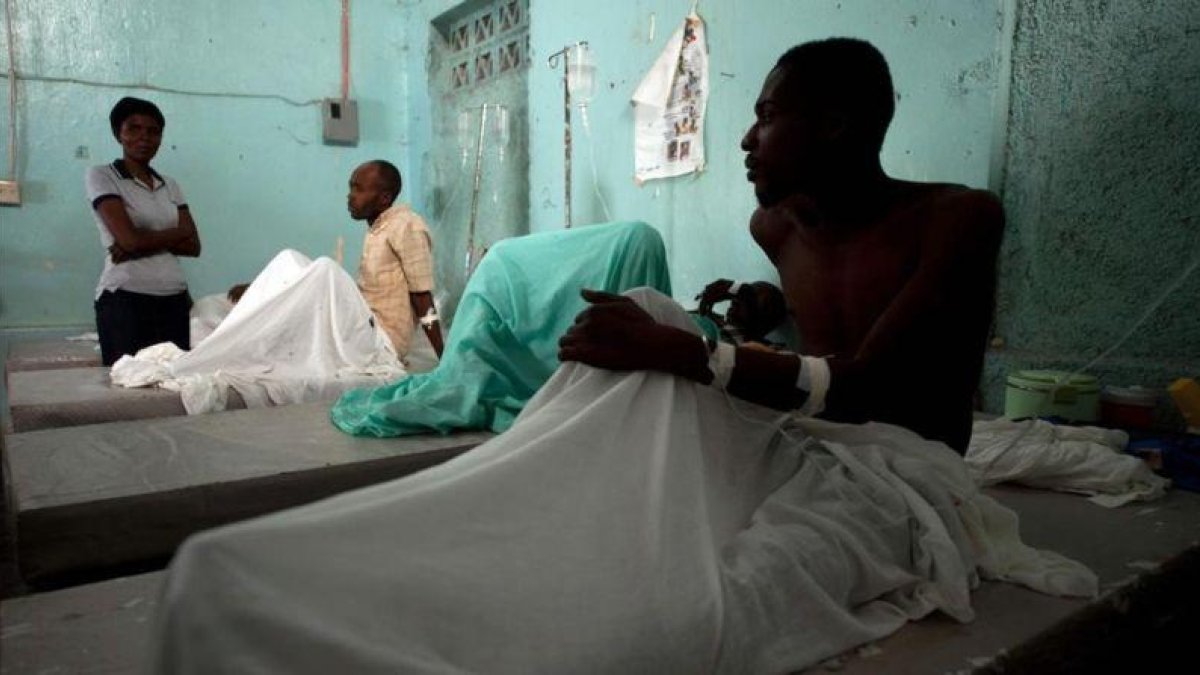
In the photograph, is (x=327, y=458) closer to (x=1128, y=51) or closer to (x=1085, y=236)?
(x=1085, y=236)

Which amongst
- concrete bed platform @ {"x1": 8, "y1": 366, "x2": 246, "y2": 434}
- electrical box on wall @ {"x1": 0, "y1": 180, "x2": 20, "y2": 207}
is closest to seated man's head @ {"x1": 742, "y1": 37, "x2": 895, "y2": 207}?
concrete bed platform @ {"x1": 8, "y1": 366, "x2": 246, "y2": 434}

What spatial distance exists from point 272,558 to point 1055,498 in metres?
1.58

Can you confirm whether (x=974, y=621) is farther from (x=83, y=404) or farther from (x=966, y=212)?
(x=83, y=404)

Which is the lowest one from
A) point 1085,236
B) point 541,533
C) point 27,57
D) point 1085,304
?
point 541,533

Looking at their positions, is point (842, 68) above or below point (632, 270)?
above

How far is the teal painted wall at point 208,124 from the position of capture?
4574 mm

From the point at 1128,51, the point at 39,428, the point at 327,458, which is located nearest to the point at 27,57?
the point at 39,428

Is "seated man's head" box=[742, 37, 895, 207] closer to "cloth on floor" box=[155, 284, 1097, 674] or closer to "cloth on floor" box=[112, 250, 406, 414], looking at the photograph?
"cloth on floor" box=[155, 284, 1097, 674]

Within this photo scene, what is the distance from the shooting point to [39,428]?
2.63m

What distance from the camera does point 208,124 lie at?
197 inches

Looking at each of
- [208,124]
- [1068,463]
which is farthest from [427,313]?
[1068,463]

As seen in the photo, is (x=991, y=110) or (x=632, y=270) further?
(x=632, y=270)

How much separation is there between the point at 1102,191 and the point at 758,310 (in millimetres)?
1029

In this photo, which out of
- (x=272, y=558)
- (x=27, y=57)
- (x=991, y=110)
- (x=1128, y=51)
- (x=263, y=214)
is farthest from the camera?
(x=263, y=214)
